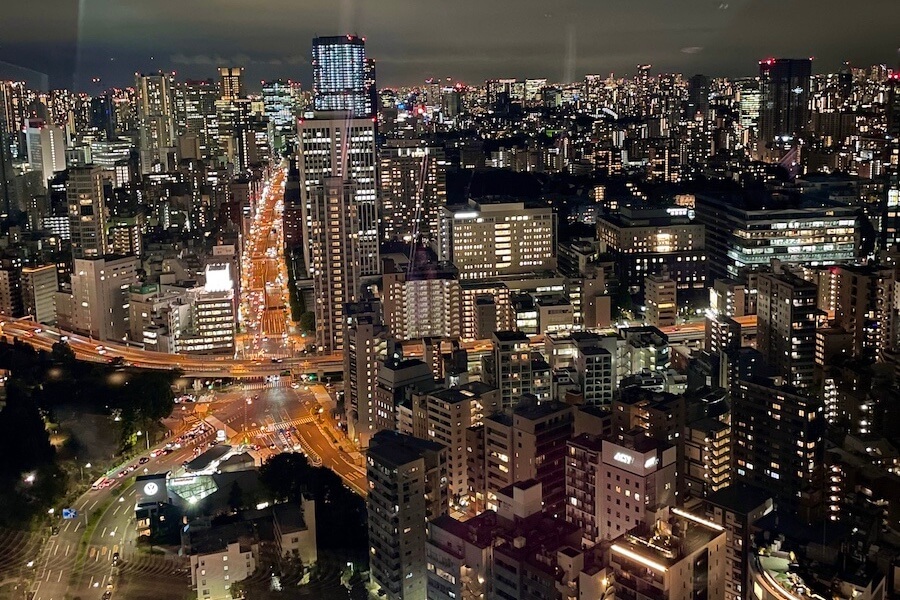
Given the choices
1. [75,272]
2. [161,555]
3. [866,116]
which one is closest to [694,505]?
[161,555]

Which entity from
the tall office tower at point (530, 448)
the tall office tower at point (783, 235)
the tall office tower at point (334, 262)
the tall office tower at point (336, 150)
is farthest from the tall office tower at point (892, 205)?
the tall office tower at point (530, 448)

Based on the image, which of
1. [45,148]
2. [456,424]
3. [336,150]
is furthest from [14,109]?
[456,424]

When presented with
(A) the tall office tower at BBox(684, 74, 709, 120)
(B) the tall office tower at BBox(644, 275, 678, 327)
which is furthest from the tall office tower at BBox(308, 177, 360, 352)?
(A) the tall office tower at BBox(684, 74, 709, 120)

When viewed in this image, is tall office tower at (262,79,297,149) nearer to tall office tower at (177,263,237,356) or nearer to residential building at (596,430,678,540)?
tall office tower at (177,263,237,356)

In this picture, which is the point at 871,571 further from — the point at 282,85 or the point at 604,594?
the point at 282,85

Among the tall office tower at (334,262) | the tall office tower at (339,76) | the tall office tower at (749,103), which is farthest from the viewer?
the tall office tower at (749,103)

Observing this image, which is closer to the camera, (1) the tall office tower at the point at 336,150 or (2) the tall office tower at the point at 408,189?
(1) the tall office tower at the point at 336,150

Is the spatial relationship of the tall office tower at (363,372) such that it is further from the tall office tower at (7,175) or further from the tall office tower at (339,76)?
the tall office tower at (339,76)
